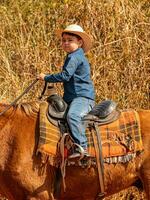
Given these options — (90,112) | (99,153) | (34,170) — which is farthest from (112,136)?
(34,170)

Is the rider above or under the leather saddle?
above

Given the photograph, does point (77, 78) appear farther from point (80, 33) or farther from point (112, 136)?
point (112, 136)

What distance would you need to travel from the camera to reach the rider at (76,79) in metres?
4.39

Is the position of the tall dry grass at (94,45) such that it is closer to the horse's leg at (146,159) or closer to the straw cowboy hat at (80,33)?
Result: the straw cowboy hat at (80,33)

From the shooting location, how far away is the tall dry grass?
7324 mm

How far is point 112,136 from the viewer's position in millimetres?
4504

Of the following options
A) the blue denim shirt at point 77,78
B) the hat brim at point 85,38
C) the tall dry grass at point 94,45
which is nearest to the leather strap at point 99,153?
the blue denim shirt at point 77,78

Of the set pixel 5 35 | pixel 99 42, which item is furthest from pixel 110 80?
pixel 5 35

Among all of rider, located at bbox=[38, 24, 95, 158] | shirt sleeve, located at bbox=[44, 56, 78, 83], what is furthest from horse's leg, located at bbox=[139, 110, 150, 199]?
shirt sleeve, located at bbox=[44, 56, 78, 83]

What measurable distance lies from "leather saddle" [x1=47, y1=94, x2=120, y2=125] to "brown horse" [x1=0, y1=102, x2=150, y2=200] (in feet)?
0.54

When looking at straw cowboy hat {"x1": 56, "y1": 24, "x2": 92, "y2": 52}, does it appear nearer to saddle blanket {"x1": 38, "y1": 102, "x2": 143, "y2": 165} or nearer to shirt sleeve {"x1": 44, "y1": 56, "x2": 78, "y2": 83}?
shirt sleeve {"x1": 44, "y1": 56, "x2": 78, "y2": 83}

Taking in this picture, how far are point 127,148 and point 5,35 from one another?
4.48 m

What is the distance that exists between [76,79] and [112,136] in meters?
0.67

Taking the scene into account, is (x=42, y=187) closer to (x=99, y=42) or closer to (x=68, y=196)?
(x=68, y=196)
